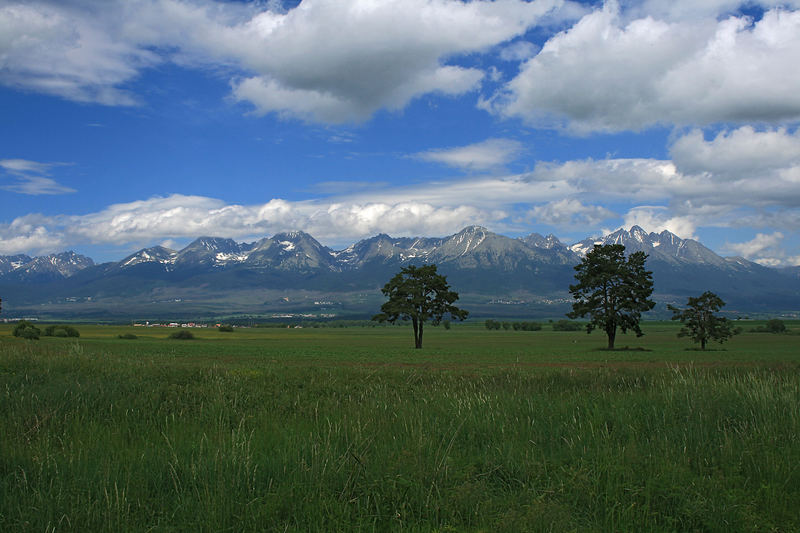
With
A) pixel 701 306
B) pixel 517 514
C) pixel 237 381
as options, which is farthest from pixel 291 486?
pixel 701 306

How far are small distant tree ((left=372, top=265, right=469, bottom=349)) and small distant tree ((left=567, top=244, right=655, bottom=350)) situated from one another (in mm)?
14979

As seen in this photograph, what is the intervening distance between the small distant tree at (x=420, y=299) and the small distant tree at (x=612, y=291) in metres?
15.0

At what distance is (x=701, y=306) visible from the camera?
68.4 meters

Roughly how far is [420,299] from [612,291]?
76.4ft

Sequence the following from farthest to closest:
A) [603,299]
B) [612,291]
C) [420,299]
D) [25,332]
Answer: [25,332]
[420,299]
[603,299]
[612,291]

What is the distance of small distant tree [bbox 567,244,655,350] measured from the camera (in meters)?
63.1

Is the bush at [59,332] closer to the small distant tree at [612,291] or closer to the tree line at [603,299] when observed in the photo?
the tree line at [603,299]

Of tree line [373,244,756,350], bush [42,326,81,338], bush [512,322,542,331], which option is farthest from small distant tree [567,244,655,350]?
bush [512,322,542,331]

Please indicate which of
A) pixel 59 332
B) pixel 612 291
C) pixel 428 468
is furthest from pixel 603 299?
pixel 59 332

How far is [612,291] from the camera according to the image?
210ft

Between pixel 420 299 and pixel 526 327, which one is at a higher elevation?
pixel 420 299

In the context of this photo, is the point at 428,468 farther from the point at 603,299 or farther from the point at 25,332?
the point at 25,332

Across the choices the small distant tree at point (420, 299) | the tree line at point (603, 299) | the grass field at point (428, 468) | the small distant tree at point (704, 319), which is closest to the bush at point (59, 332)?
the small distant tree at point (420, 299)

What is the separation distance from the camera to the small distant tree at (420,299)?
65312mm
